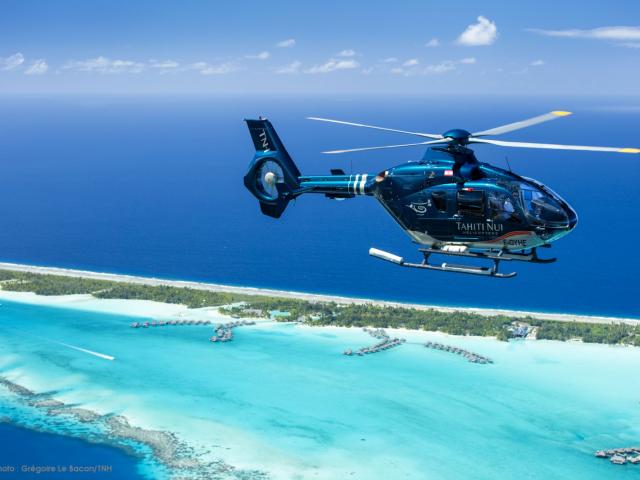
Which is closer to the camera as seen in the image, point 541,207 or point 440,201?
point 541,207

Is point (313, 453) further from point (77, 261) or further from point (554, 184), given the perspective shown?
point (554, 184)

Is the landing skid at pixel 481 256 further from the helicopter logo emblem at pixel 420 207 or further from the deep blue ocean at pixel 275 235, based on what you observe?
the deep blue ocean at pixel 275 235

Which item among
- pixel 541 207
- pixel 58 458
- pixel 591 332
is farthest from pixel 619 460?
pixel 58 458

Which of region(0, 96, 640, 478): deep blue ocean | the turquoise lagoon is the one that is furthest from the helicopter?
region(0, 96, 640, 478): deep blue ocean

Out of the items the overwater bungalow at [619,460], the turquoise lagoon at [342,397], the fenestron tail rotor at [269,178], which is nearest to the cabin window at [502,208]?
the fenestron tail rotor at [269,178]

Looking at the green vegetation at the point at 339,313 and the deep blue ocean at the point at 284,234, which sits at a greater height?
the deep blue ocean at the point at 284,234

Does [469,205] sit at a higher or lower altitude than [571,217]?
higher

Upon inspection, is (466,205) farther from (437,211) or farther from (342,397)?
(342,397)
